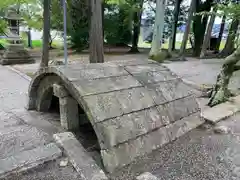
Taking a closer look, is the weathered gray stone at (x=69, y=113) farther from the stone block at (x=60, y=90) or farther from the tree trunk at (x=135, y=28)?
the tree trunk at (x=135, y=28)

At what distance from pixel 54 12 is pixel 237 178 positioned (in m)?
12.4

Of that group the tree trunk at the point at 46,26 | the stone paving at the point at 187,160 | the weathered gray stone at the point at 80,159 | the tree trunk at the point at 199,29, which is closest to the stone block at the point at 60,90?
the weathered gray stone at the point at 80,159

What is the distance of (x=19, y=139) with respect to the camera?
2.68 m

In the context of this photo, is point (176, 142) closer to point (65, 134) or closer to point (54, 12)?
point (65, 134)

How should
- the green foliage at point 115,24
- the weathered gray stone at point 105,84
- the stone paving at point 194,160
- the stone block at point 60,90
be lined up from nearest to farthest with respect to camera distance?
the stone paving at point 194,160, the weathered gray stone at point 105,84, the stone block at point 60,90, the green foliage at point 115,24

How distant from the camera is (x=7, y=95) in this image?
15.9 feet

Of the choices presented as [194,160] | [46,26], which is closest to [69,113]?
[194,160]

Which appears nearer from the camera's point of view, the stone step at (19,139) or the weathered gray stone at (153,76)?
the stone step at (19,139)

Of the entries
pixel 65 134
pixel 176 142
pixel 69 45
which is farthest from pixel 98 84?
pixel 69 45

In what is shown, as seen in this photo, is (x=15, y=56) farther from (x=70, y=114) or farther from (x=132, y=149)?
(x=132, y=149)

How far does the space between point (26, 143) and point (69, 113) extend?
1.84ft

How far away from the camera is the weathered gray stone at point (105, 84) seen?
7.39 ft

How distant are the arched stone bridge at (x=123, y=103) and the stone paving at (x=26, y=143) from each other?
0.29 meters

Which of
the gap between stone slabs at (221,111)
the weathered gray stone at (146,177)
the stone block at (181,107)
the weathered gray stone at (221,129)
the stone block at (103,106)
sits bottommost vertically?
the weathered gray stone at (146,177)
